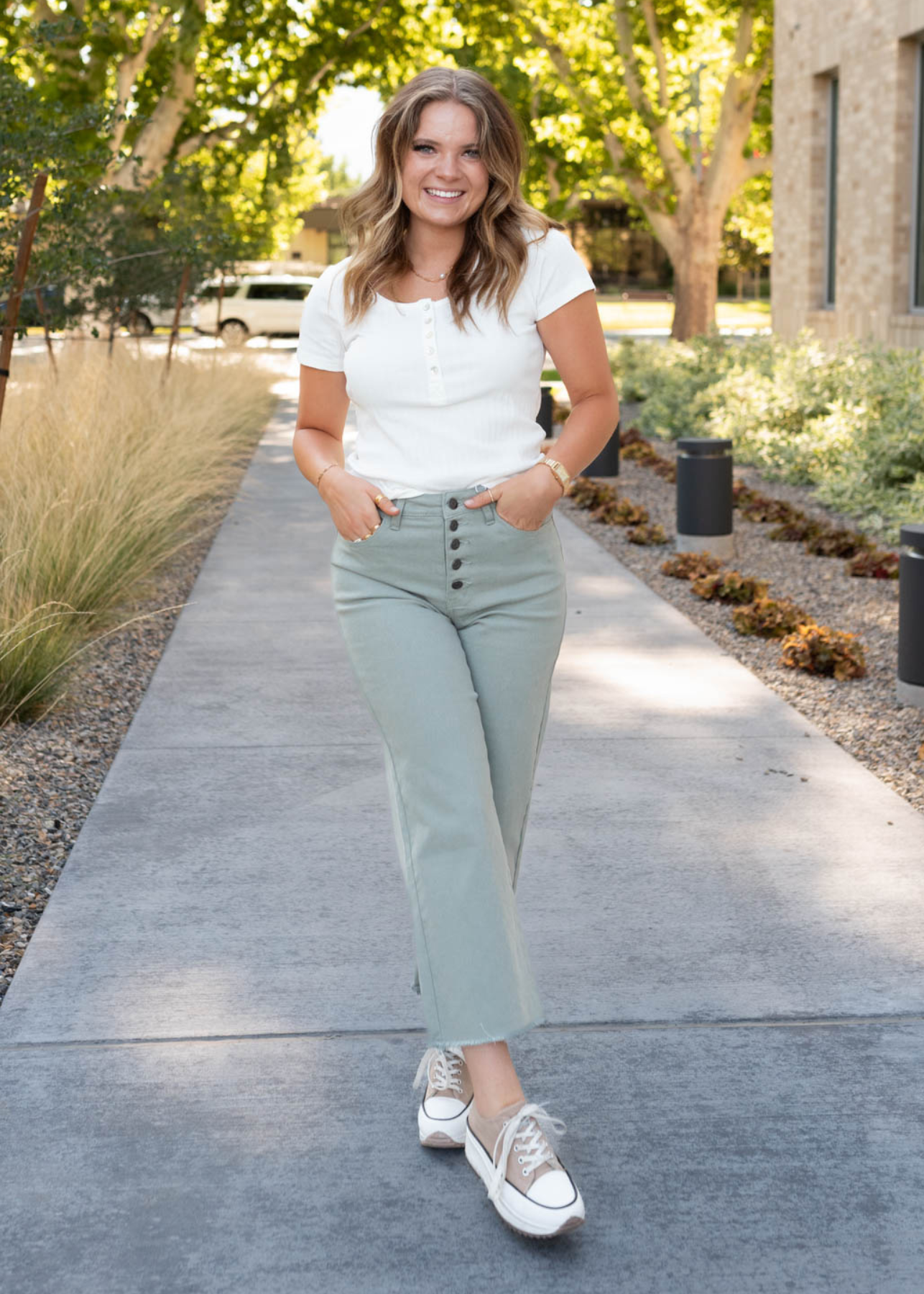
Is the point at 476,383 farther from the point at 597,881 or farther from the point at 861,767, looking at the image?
the point at 861,767

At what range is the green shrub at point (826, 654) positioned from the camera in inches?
247

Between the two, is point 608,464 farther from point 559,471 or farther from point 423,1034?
point 559,471

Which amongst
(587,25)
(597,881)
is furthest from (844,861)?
(587,25)

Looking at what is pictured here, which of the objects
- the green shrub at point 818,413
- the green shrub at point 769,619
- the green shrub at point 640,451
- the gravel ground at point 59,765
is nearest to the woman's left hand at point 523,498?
the gravel ground at point 59,765

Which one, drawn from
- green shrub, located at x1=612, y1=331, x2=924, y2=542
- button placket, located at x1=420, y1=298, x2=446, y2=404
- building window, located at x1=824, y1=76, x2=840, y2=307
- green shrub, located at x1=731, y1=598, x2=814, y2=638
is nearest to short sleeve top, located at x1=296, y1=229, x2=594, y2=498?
button placket, located at x1=420, y1=298, x2=446, y2=404

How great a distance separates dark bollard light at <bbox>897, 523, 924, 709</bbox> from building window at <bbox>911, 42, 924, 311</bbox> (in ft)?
26.5

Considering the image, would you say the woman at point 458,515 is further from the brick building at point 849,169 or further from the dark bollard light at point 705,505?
the brick building at point 849,169

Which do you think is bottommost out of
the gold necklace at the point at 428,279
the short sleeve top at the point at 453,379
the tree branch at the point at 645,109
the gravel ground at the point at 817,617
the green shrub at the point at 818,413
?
the gravel ground at the point at 817,617

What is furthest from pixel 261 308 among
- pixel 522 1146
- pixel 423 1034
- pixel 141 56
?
pixel 522 1146

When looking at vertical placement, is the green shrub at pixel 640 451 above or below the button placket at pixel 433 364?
below

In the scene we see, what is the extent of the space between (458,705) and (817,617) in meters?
5.27

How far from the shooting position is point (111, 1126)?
287 centimetres

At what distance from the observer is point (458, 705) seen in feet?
8.73

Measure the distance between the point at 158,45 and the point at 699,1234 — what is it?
67.2 ft
